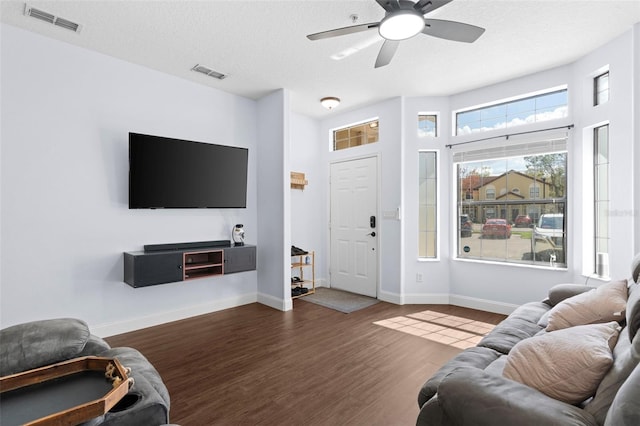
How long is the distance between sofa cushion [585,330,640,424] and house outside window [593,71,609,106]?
321 centimetres

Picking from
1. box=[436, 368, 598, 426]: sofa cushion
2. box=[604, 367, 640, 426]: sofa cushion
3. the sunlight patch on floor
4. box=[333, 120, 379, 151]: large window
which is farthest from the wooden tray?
box=[333, 120, 379, 151]: large window

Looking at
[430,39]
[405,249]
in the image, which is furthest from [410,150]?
[430,39]

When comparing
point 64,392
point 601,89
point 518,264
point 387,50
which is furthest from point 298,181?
point 64,392

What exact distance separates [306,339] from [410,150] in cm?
289

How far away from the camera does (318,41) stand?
10.0ft

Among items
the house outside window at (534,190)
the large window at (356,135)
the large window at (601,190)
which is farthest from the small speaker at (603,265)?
the large window at (356,135)

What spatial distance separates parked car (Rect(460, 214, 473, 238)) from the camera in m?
4.42

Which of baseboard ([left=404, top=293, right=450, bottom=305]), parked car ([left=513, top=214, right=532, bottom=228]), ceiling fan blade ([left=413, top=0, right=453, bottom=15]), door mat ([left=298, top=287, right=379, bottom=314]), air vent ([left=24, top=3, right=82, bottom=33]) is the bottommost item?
door mat ([left=298, top=287, right=379, bottom=314])

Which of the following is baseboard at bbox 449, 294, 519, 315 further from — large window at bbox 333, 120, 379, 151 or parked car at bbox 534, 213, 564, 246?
large window at bbox 333, 120, 379, 151

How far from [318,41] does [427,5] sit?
1.18 meters

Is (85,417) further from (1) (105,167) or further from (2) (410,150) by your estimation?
(2) (410,150)

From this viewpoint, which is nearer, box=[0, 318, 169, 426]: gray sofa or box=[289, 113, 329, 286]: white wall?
box=[0, 318, 169, 426]: gray sofa

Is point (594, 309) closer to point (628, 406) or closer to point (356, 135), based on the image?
point (628, 406)

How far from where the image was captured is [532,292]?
12.6 ft
